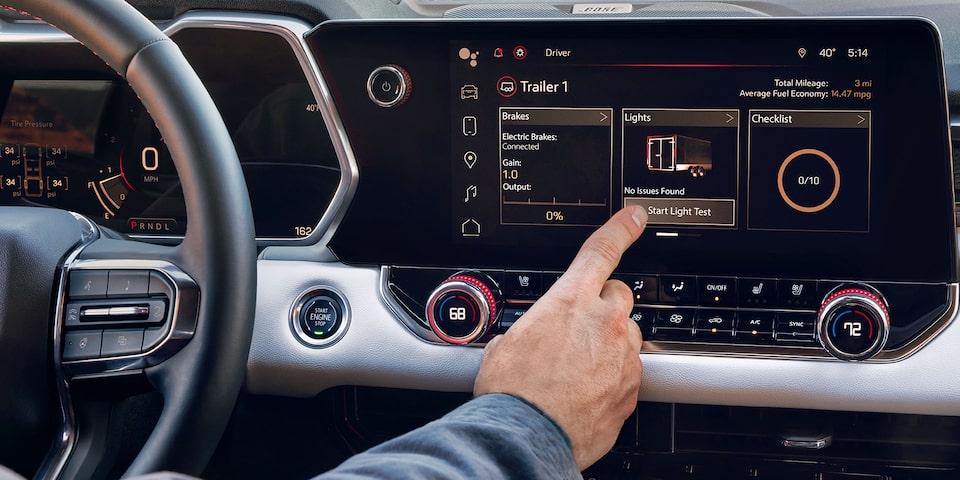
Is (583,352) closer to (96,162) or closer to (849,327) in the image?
(849,327)

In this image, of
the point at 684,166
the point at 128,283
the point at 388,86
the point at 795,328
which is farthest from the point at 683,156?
the point at 128,283

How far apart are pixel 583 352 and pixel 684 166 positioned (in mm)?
312

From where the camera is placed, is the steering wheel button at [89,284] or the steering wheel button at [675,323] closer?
the steering wheel button at [89,284]

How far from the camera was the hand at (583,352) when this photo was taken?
3.30 feet

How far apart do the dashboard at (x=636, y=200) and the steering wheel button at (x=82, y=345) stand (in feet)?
0.96

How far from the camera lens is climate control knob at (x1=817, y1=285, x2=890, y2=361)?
1.19 metres

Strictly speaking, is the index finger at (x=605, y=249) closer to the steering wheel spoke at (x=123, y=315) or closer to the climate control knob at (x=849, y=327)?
the climate control knob at (x=849, y=327)

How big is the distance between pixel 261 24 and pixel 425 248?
0.42 m

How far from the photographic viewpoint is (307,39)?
1.30 meters

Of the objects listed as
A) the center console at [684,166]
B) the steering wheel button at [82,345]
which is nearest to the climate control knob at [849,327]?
the center console at [684,166]

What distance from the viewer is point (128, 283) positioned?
112 cm

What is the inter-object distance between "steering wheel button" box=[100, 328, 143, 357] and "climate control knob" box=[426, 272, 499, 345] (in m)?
0.39

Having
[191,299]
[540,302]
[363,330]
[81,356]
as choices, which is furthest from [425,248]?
[81,356]

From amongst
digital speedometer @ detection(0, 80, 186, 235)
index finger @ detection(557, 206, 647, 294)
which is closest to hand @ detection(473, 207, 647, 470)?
index finger @ detection(557, 206, 647, 294)
